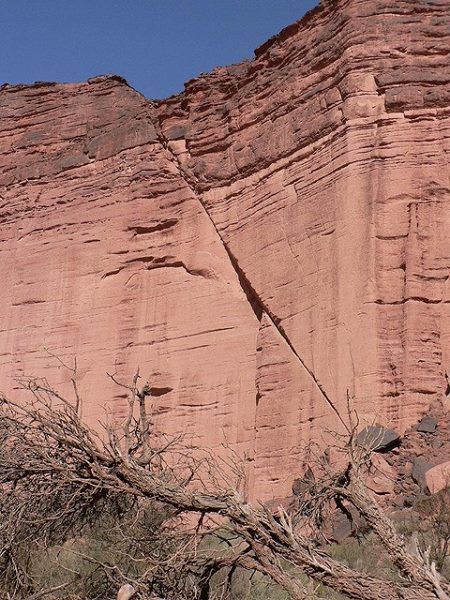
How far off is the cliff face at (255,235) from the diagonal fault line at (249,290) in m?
0.05

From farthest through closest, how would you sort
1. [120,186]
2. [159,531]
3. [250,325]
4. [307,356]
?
[120,186] → [250,325] → [307,356] → [159,531]

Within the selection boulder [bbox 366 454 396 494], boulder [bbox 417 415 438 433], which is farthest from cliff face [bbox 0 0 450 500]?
boulder [bbox 366 454 396 494]

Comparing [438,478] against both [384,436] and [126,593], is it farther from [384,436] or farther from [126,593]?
[126,593]

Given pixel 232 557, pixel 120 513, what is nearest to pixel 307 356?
pixel 120 513

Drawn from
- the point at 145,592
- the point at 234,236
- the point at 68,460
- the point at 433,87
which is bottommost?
the point at 145,592

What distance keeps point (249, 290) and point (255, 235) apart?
112cm

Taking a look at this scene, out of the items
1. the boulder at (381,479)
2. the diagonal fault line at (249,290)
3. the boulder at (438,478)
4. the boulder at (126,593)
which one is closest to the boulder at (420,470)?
the boulder at (438,478)

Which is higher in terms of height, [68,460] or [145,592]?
[68,460]

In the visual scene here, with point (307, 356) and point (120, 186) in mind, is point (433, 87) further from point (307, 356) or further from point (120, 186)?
point (120, 186)

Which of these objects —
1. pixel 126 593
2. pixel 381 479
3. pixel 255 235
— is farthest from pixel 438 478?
pixel 126 593

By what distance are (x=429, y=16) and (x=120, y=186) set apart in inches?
319

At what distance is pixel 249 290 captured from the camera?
17.0 metres

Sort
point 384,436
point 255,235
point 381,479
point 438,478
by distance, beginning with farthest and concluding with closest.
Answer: point 255,235, point 384,436, point 381,479, point 438,478

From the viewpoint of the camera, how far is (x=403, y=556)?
5.62 m
